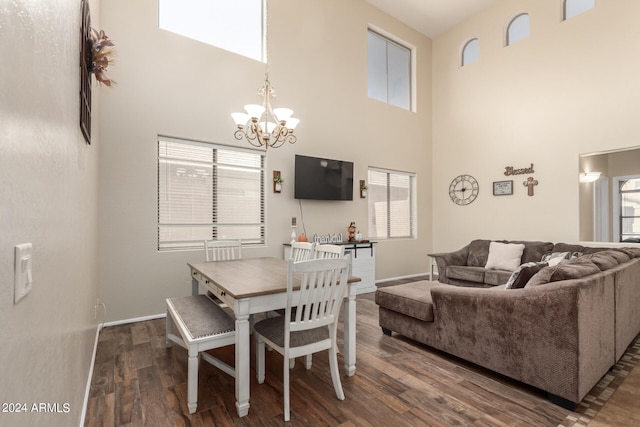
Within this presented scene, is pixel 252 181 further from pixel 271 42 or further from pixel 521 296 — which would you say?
pixel 521 296

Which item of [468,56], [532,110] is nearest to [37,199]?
[532,110]

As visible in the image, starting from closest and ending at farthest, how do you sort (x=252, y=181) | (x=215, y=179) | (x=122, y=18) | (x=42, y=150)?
1. (x=42, y=150)
2. (x=122, y=18)
3. (x=215, y=179)
4. (x=252, y=181)

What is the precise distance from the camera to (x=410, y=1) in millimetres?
6047

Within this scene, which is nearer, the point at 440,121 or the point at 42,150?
the point at 42,150

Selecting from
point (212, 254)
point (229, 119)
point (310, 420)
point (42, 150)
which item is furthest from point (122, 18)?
point (310, 420)

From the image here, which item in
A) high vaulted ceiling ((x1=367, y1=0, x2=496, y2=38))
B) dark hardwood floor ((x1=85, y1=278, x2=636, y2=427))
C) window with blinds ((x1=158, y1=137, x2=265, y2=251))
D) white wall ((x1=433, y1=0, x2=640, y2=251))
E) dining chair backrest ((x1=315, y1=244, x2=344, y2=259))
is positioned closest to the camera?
dark hardwood floor ((x1=85, y1=278, x2=636, y2=427))

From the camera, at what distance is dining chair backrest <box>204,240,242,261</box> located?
3729 mm

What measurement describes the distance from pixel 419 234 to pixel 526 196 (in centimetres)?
213

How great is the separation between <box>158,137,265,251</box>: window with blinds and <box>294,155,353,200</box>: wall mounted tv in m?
0.61

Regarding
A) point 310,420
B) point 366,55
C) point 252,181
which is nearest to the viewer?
point 310,420

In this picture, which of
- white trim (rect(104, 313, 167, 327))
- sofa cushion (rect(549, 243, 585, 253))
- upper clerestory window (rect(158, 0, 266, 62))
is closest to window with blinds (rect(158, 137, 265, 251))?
white trim (rect(104, 313, 167, 327))

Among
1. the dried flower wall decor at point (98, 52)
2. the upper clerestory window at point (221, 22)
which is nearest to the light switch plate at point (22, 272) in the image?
the dried flower wall decor at point (98, 52)

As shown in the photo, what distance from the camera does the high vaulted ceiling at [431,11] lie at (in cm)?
611

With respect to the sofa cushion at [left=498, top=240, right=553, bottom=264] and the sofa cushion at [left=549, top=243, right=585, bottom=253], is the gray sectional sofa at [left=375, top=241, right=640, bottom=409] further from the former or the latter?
the sofa cushion at [left=498, top=240, right=553, bottom=264]
